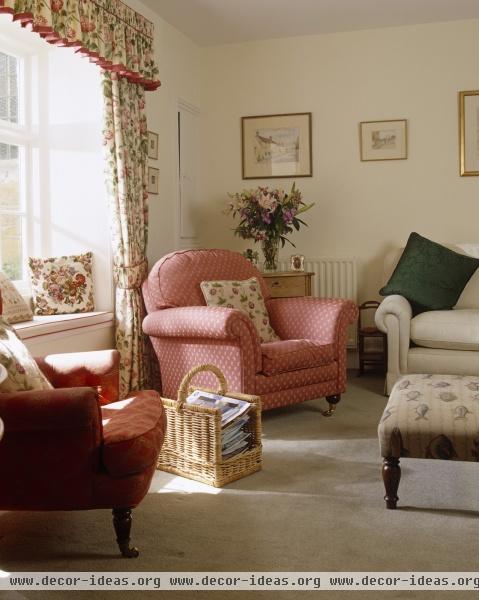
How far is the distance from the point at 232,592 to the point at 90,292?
99.1 inches

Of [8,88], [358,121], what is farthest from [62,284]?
[358,121]

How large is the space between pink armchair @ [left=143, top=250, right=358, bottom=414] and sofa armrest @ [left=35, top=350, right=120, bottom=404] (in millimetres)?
942

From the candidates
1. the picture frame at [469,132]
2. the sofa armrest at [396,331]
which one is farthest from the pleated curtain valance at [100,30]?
the picture frame at [469,132]

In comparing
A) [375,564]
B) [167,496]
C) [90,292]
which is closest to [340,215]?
[90,292]

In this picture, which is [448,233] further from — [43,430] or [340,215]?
[43,430]

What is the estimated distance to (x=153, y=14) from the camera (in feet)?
16.1

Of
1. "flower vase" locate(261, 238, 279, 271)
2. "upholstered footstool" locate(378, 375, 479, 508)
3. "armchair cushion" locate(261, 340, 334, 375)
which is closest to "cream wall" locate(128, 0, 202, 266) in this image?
"flower vase" locate(261, 238, 279, 271)

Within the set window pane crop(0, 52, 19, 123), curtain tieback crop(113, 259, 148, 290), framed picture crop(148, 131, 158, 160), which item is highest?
window pane crop(0, 52, 19, 123)

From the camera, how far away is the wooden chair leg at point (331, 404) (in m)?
4.19

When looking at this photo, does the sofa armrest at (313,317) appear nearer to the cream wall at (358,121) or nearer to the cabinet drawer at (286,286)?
the cabinet drawer at (286,286)

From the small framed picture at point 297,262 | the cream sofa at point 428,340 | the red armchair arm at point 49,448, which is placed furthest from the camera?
the small framed picture at point 297,262

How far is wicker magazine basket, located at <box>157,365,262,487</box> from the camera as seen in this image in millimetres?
3002

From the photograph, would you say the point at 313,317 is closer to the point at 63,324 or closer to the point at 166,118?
the point at 63,324

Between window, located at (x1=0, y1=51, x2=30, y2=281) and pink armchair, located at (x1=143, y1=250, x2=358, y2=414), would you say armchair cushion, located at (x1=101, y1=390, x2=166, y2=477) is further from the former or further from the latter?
window, located at (x1=0, y1=51, x2=30, y2=281)
